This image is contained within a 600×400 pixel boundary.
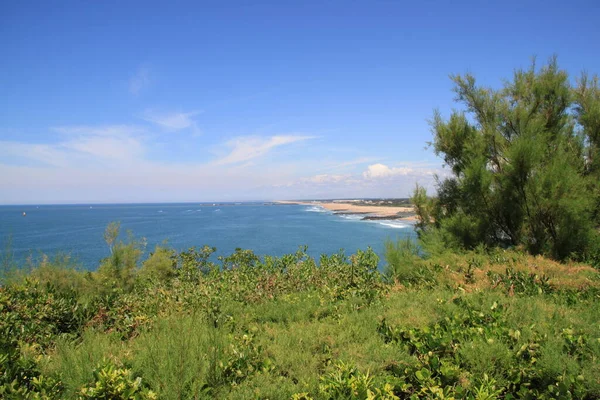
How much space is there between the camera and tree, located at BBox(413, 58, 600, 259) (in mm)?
7832

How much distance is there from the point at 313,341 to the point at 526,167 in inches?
286

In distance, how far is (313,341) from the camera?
3.40 m

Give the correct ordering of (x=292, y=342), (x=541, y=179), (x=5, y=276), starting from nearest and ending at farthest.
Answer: (x=292, y=342)
(x=541, y=179)
(x=5, y=276)

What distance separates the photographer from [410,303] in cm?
452

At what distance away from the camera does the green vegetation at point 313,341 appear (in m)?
2.53

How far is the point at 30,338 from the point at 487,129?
1053 centimetres

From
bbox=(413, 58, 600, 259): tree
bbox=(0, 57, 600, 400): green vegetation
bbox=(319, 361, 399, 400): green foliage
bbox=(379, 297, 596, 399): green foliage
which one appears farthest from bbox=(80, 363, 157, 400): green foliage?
bbox=(413, 58, 600, 259): tree

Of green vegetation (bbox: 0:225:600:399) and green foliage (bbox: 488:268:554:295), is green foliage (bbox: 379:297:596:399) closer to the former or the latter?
green vegetation (bbox: 0:225:600:399)

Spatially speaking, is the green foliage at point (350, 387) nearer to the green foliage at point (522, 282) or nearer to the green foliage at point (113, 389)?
the green foliage at point (113, 389)

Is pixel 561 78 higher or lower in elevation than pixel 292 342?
higher

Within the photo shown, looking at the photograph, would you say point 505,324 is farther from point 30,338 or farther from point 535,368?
point 30,338

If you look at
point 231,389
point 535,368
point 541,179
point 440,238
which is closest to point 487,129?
point 541,179

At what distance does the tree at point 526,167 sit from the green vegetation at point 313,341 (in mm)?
2809

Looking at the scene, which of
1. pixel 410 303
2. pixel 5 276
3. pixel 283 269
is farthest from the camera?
pixel 5 276
